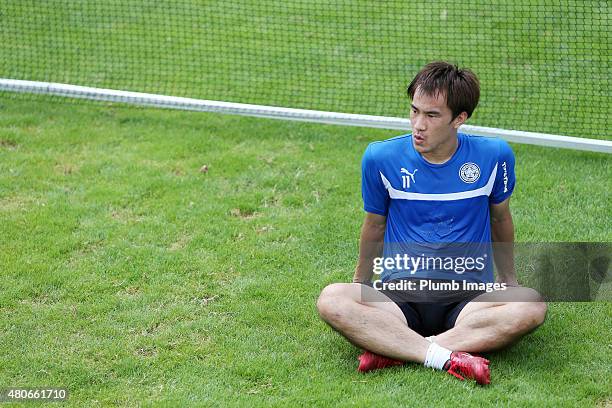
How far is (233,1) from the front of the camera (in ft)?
40.0

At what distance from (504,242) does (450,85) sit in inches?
43.6

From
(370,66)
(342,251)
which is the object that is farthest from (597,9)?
(342,251)

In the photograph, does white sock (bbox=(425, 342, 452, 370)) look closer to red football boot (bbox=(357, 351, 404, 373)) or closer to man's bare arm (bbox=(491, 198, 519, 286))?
red football boot (bbox=(357, 351, 404, 373))

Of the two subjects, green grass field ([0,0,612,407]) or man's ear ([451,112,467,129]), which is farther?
man's ear ([451,112,467,129])

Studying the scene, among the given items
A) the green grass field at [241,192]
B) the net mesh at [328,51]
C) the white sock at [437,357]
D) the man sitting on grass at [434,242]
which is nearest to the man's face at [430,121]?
the man sitting on grass at [434,242]

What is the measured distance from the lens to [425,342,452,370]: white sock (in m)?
5.50

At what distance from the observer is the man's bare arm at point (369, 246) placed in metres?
6.02

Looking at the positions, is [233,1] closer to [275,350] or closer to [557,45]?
[557,45]

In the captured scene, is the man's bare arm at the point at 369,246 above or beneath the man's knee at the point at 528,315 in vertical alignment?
above

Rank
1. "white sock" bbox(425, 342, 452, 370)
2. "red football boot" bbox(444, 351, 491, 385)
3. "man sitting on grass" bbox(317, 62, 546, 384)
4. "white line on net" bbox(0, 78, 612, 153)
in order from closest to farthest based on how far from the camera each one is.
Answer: "red football boot" bbox(444, 351, 491, 385) → "white sock" bbox(425, 342, 452, 370) → "man sitting on grass" bbox(317, 62, 546, 384) → "white line on net" bbox(0, 78, 612, 153)

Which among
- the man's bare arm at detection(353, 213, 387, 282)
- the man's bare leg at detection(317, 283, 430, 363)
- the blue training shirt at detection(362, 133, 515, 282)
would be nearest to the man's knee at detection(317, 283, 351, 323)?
the man's bare leg at detection(317, 283, 430, 363)

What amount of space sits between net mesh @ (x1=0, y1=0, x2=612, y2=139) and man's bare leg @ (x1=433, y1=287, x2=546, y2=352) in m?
3.96

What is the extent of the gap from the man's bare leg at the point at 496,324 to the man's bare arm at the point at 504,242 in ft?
1.05

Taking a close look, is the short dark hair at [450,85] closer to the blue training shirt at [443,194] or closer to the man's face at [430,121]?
the man's face at [430,121]
